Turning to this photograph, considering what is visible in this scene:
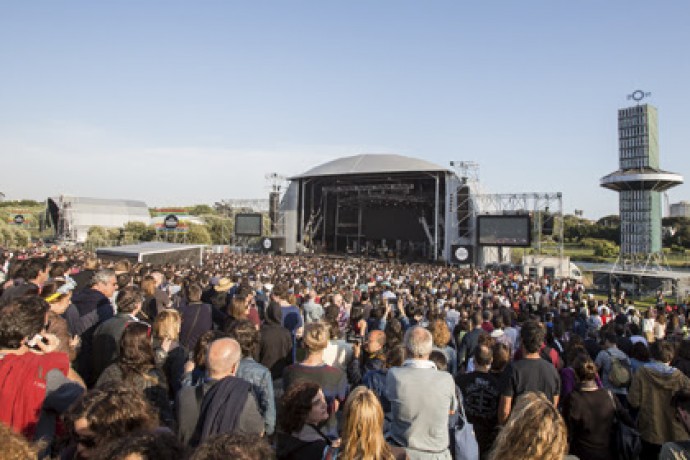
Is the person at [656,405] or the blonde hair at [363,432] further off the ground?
the blonde hair at [363,432]

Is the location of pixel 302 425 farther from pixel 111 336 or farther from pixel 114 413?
pixel 111 336

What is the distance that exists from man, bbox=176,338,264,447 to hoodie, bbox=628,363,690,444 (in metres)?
2.96

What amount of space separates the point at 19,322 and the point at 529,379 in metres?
3.08

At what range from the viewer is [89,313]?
3965 millimetres

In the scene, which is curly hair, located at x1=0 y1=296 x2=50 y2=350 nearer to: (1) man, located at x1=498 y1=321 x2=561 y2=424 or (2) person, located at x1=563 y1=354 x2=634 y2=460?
(1) man, located at x1=498 y1=321 x2=561 y2=424

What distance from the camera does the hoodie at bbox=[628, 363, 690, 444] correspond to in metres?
3.22

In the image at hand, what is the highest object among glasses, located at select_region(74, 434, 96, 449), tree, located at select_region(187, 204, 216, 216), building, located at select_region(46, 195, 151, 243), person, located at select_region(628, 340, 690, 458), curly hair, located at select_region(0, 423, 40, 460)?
tree, located at select_region(187, 204, 216, 216)

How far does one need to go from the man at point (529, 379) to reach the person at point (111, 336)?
2.77m

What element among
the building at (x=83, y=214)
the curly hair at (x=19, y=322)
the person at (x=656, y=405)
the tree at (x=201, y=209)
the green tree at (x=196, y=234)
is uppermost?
the tree at (x=201, y=209)

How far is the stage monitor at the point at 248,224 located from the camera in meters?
31.9

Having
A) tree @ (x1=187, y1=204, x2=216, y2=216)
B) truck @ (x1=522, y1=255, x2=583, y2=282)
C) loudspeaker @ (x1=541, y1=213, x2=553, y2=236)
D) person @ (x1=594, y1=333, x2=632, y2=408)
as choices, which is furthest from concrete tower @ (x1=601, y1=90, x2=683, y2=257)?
tree @ (x1=187, y1=204, x2=216, y2=216)

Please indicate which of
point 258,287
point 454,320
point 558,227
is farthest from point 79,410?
point 558,227

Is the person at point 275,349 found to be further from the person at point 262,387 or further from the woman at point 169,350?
the person at point 262,387

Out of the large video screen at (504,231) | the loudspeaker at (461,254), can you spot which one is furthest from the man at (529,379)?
the loudspeaker at (461,254)
